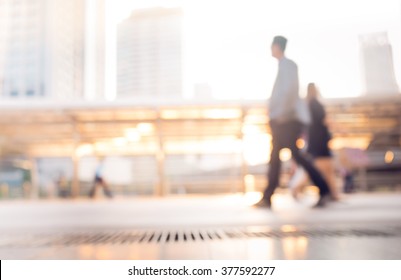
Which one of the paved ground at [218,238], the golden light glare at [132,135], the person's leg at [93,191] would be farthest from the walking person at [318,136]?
the golden light glare at [132,135]

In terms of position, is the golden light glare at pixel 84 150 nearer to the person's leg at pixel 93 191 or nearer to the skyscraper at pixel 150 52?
the person's leg at pixel 93 191

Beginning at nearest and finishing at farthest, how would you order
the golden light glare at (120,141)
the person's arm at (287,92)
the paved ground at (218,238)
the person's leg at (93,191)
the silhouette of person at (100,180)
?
the paved ground at (218,238)
the person's arm at (287,92)
the silhouette of person at (100,180)
the person's leg at (93,191)
the golden light glare at (120,141)

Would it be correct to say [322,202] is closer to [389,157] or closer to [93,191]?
[389,157]

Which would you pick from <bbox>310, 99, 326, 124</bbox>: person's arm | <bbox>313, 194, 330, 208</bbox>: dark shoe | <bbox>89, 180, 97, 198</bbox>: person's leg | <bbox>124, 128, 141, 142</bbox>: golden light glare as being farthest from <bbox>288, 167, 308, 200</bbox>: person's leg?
<bbox>124, 128, 141, 142</bbox>: golden light glare

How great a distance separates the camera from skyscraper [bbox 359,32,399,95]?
219 cm

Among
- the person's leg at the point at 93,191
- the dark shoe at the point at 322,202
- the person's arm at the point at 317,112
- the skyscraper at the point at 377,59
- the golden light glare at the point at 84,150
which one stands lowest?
the person's leg at the point at 93,191

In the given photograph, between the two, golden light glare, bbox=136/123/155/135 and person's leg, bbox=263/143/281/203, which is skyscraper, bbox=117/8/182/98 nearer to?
person's leg, bbox=263/143/281/203

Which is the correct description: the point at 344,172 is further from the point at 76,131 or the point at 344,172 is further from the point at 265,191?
the point at 76,131

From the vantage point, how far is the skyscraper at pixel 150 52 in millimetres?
2804

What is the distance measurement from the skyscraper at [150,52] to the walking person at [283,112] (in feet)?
2.48

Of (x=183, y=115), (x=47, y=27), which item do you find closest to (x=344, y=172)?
(x=183, y=115)

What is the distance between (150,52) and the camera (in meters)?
3.61

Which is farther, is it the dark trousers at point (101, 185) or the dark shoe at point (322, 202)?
the dark trousers at point (101, 185)

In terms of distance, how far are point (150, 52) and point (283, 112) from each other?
192 centimetres
